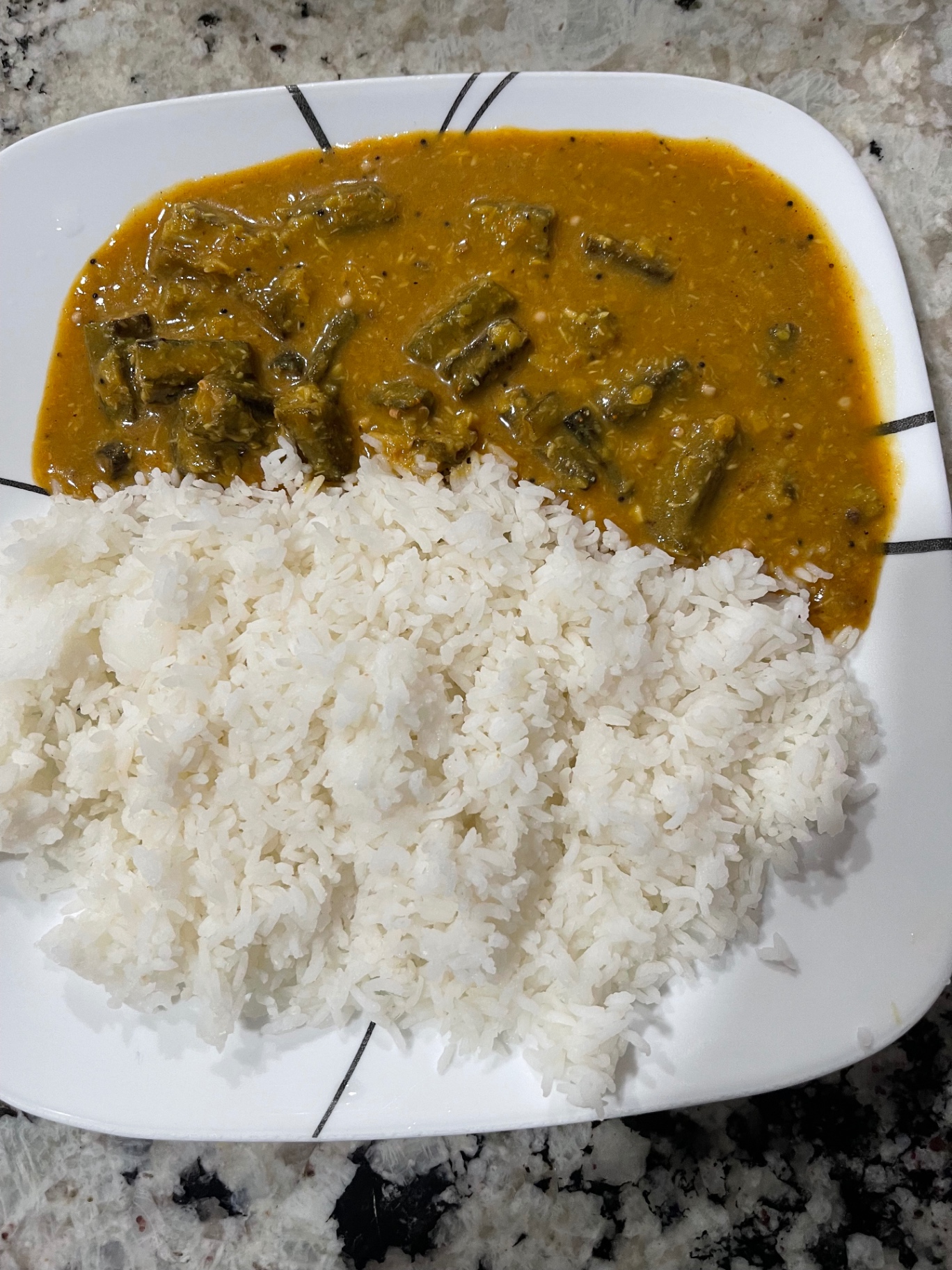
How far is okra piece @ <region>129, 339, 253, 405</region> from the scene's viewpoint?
247 cm

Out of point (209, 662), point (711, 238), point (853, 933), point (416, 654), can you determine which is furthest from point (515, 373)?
point (853, 933)

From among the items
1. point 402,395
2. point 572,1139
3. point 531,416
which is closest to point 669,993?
point 572,1139

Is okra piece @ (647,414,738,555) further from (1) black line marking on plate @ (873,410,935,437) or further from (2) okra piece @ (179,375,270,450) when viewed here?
(2) okra piece @ (179,375,270,450)

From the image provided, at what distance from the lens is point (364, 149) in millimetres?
2600

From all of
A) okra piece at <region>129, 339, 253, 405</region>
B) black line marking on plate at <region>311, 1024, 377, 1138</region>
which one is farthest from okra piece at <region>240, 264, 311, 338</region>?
black line marking on plate at <region>311, 1024, 377, 1138</region>

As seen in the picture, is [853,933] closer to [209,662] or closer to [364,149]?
[209,662]

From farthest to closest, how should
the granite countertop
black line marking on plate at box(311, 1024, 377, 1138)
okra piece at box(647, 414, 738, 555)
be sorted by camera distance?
the granite countertop
okra piece at box(647, 414, 738, 555)
black line marking on plate at box(311, 1024, 377, 1138)

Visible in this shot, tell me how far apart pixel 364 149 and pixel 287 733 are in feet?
6.56

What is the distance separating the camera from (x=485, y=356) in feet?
8.12

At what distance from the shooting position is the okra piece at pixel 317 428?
2.43 metres

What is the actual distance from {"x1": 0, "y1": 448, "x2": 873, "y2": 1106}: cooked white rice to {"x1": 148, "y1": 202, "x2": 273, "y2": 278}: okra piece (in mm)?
690

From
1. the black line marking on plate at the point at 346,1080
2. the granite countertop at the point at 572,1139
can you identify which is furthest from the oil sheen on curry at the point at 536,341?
the black line marking on plate at the point at 346,1080

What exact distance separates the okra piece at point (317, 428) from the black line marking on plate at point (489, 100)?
1.04 m

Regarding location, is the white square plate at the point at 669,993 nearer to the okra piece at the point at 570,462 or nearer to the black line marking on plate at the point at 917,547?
the black line marking on plate at the point at 917,547
